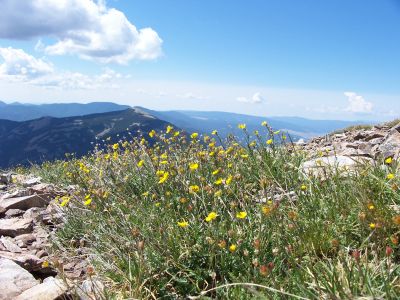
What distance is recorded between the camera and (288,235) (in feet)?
13.5

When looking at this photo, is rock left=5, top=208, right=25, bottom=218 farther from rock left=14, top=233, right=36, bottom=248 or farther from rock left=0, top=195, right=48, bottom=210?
rock left=14, top=233, right=36, bottom=248

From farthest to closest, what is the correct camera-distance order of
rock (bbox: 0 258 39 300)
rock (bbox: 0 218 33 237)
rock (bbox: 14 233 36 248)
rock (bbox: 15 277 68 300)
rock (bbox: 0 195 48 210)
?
rock (bbox: 0 195 48 210) → rock (bbox: 0 218 33 237) → rock (bbox: 14 233 36 248) → rock (bbox: 0 258 39 300) → rock (bbox: 15 277 68 300)

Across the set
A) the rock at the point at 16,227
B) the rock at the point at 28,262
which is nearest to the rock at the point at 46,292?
the rock at the point at 28,262

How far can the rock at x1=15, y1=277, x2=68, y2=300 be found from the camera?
4051 mm

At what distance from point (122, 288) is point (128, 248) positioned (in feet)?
2.02

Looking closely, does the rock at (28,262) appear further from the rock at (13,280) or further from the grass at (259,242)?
the grass at (259,242)

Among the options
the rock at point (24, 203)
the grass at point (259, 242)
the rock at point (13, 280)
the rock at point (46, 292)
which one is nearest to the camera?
the grass at point (259, 242)

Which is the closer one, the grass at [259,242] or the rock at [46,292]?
the grass at [259,242]

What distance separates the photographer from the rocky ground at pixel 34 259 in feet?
13.5

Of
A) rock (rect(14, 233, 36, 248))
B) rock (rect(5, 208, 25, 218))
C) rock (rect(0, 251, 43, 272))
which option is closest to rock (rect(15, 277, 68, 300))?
rock (rect(0, 251, 43, 272))

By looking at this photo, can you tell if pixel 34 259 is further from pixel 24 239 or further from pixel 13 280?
pixel 24 239

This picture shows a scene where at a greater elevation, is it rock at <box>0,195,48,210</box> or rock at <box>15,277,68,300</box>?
rock at <box>15,277,68,300</box>

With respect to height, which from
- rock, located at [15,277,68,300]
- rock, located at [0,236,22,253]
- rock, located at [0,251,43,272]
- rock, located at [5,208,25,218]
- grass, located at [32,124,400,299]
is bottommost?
rock, located at [5,208,25,218]

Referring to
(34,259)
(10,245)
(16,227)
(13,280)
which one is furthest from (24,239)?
(13,280)
